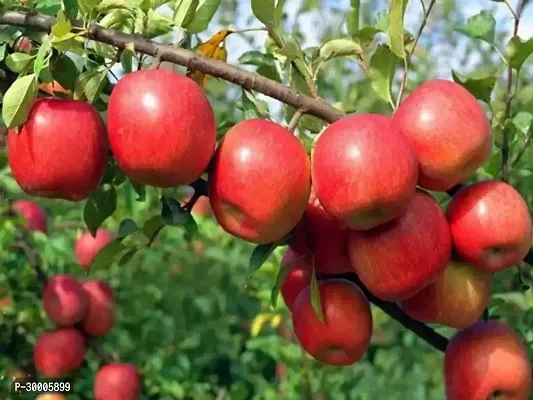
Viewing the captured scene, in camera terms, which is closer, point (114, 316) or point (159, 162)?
point (159, 162)

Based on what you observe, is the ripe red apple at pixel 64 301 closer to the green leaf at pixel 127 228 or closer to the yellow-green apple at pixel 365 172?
the green leaf at pixel 127 228

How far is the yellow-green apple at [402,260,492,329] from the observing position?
79cm

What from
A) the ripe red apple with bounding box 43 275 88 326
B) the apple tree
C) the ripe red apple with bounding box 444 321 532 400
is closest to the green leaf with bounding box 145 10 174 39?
the apple tree

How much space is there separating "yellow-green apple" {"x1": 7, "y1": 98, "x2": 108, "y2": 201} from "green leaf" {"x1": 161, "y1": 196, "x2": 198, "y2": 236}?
12cm

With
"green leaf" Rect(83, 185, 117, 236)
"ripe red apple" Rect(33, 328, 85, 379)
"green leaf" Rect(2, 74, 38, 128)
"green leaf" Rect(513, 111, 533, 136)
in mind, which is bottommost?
"ripe red apple" Rect(33, 328, 85, 379)

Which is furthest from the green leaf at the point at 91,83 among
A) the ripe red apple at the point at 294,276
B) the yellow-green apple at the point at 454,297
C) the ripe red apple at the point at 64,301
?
the ripe red apple at the point at 64,301

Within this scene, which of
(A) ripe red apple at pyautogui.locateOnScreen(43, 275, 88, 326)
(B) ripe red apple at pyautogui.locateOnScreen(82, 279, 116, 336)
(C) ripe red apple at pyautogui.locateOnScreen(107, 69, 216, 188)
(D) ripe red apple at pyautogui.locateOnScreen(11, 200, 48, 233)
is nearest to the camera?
(C) ripe red apple at pyautogui.locateOnScreen(107, 69, 216, 188)

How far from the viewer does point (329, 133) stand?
0.69 meters

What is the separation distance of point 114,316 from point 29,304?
179 millimetres

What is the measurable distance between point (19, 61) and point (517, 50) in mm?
496

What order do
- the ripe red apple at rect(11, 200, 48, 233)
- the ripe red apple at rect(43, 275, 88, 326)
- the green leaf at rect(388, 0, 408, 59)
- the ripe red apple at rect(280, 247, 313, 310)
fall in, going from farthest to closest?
the ripe red apple at rect(11, 200, 48, 233) < the ripe red apple at rect(43, 275, 88, 326) < the ripe red apple at rect(280, 247, 313, 310) < the green leaf at rect(388, 0, 408, 59)

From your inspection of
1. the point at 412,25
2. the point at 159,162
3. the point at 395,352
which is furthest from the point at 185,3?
the point at 412,25

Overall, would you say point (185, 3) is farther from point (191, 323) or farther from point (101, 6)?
point (191, 323)

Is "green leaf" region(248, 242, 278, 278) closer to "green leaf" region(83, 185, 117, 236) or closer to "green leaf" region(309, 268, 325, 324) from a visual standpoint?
"green leaf" region(309, 268, 325, 324)
